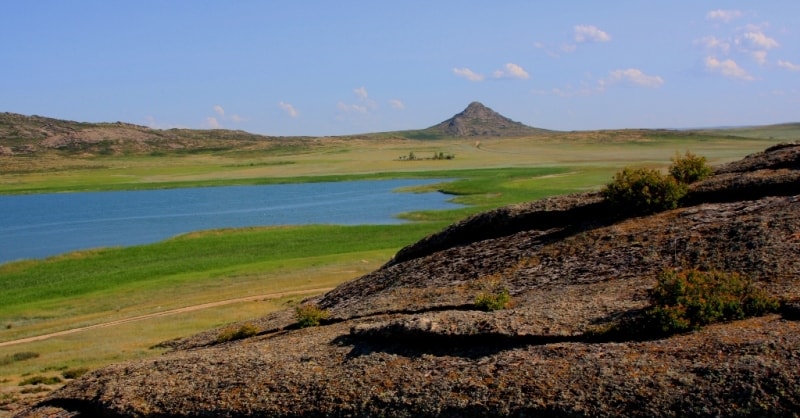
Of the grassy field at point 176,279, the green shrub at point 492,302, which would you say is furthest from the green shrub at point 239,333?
the grassy field at point 176,279

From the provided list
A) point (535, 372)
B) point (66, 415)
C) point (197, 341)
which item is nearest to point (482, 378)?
point (535, 372)

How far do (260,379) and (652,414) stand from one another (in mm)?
6140

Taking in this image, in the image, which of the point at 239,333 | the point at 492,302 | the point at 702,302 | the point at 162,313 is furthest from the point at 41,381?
the point at 702,302

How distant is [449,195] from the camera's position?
92.4 m

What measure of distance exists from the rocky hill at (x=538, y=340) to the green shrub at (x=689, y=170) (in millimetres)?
503

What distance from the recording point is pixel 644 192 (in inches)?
623

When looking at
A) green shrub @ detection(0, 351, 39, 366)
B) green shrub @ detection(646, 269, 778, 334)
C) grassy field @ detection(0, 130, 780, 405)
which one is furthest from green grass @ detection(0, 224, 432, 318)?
green shrub @ detection(646, 269, 778, 334)

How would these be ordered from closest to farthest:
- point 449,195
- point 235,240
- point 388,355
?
point 388,355 < point 235,240 < point 449,195

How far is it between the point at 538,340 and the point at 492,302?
2164mm

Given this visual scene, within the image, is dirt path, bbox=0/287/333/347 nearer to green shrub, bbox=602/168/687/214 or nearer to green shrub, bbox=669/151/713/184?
green shrub, bbox=602/168/687/214

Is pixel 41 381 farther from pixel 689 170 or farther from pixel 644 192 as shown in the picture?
pixel 689 170

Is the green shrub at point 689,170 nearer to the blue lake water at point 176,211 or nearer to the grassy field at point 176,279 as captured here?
the grassy field at point 176,279

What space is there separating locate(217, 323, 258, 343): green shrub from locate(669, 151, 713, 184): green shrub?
34.0ft

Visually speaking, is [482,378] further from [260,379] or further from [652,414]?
[260,379]
